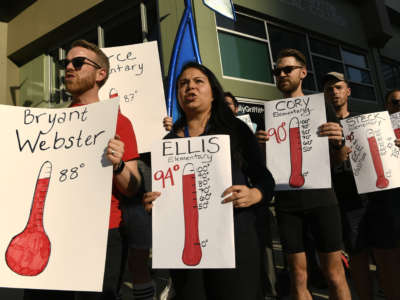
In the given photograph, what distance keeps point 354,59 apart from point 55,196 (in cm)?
1149

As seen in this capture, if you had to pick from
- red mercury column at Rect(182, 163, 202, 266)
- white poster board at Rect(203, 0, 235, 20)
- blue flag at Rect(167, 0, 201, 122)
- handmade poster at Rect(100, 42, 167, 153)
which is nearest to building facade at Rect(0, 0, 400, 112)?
white poster board at Rect(203, 0, 235, 20)

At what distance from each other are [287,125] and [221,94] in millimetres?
525

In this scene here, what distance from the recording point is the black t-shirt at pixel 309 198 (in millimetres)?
1740

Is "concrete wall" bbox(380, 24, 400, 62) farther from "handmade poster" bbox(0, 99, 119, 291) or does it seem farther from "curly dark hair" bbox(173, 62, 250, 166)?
"handmade poster" bbox(0, 99, 119, 291)

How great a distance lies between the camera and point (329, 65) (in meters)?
9.25

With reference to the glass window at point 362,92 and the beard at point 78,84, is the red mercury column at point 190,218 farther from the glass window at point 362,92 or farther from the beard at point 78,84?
the glass window at point 362,92

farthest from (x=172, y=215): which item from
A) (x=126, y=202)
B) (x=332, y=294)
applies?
(x=332, y=294)

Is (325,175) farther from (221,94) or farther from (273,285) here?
(273,285)

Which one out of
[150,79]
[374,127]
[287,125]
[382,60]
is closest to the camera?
[287,125]

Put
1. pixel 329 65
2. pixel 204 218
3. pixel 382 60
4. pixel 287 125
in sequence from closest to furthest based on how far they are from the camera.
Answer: pixel 204 218, pixel 287 125, pixel 329 65, pixel 382 60

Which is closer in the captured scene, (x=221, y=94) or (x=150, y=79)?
(x=221, y=94)

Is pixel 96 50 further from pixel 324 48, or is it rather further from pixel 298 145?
pixel 324 48

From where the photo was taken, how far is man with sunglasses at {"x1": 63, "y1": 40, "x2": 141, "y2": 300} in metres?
1.17

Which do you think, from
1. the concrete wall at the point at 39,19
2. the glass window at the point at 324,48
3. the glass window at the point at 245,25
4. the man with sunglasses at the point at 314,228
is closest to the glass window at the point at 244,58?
the glass window at the point at 245,25
